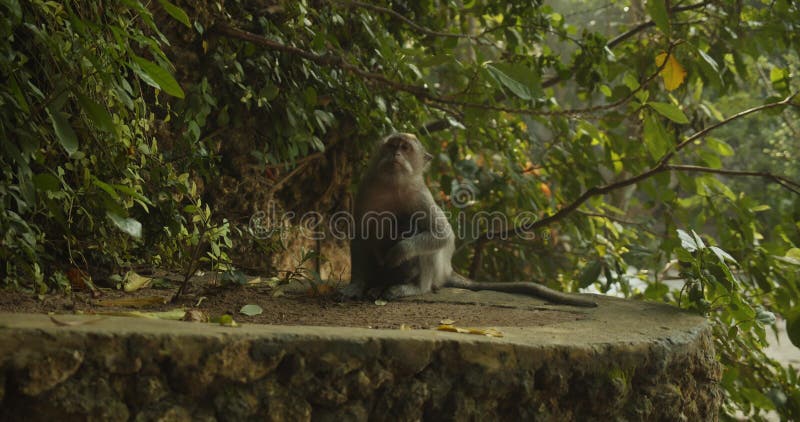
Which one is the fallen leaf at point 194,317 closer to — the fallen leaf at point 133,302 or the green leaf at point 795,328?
the fallen leaf at point 133,302

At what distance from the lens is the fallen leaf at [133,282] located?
10.3 feet

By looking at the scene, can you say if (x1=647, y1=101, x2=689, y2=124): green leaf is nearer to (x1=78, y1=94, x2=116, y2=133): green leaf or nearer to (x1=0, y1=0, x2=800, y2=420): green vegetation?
(x1=0, y1=0, x2=800, y2=420): green vegetation

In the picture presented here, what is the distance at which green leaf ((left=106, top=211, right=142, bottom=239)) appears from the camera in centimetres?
219

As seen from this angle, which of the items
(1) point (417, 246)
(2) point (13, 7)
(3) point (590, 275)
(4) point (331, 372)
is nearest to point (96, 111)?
(2) point (13, 7)

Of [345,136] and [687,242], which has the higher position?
[345,136]

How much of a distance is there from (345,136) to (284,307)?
2.27 meters

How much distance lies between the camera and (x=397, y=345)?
2.07 meters

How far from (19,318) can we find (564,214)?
4032 millimetres

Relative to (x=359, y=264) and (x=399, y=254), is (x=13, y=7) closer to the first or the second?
(x=399, y=254)

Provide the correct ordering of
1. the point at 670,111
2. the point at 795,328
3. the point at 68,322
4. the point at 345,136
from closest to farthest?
the point at 68,322, the point at 795,328, the point at 670,111, the point at 345,136

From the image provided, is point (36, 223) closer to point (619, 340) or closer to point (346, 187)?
point (619, 340)

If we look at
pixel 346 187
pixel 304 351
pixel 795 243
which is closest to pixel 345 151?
pixel 346 187

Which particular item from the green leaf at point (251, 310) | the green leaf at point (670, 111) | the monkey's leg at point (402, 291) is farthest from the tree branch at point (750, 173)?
the green leaf at point (251, 310)

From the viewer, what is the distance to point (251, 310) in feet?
9.35
